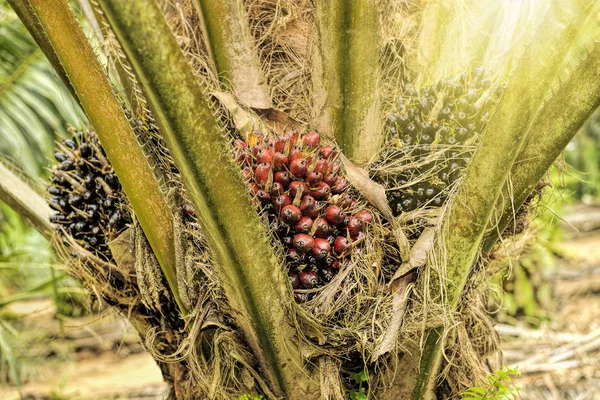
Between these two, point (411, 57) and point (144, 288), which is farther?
point (411, 57)

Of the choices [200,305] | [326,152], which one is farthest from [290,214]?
[200,305]

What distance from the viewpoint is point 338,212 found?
164 cm

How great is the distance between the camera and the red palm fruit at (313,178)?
1626 millimetres

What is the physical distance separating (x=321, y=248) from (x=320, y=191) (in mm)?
158

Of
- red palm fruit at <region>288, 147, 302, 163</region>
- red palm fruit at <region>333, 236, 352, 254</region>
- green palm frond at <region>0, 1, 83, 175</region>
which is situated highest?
red palm fruit at <region>288, 147, 302, 163</region>

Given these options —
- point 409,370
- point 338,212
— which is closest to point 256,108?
point 338,212

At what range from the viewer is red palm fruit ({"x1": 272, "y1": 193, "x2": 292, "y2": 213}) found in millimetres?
1607

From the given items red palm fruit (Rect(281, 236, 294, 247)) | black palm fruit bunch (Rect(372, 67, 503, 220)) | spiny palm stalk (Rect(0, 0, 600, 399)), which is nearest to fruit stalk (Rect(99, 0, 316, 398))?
spiny palm stalk (Rect(0, 0, 600, 399))

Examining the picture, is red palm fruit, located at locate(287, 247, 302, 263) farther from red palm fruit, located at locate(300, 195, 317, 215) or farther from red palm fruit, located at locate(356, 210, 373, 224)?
red palm fruit, located at locate(356, 210, 373, 224)

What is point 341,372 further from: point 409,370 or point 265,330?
point 265,330

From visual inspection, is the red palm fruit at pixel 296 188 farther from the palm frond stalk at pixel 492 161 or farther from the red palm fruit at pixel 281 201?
the palm frond stalk at pixel 492 161

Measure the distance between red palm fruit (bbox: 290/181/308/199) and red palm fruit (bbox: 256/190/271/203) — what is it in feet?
0.21

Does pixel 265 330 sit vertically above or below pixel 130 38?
below

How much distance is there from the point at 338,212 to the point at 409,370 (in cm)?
53
